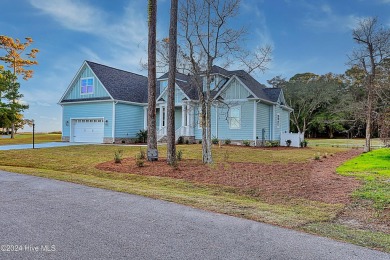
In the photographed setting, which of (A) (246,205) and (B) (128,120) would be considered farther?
(B) (128,120)

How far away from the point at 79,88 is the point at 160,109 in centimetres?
771

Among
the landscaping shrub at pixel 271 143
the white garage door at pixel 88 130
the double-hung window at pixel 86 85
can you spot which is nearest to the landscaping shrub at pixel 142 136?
the white garage door at pixel 88 130

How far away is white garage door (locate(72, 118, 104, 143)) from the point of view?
25047mm

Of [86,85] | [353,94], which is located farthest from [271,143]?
[353,94]

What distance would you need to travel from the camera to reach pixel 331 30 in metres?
22.7

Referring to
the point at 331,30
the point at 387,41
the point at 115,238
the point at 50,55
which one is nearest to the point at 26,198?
the point at 115,238

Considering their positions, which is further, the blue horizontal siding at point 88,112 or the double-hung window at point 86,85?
the double-hung window at point 86,85

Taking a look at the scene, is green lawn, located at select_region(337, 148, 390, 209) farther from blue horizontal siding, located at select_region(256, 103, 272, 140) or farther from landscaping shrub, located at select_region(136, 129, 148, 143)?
landscaping shrub, located at select_region(136, 129, 148, 143)

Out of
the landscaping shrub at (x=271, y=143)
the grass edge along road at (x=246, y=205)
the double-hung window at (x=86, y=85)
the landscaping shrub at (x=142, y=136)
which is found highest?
the double-hung window at (x=86, y=85)

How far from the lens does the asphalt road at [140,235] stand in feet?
11.6

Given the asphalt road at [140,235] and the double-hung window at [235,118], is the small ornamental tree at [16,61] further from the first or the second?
the asphalt road at [140,235]

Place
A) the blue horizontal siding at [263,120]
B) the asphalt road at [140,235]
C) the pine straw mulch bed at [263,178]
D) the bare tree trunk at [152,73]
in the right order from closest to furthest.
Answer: the asphalt road at [140,235] → the pine straw mulch bed at [263,178] → the bare tree trunk at [152,73] → the blue horizontal siding at [263,120]

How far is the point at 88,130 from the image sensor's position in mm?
25797

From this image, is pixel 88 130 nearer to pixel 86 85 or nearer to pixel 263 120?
pixel 86 85
